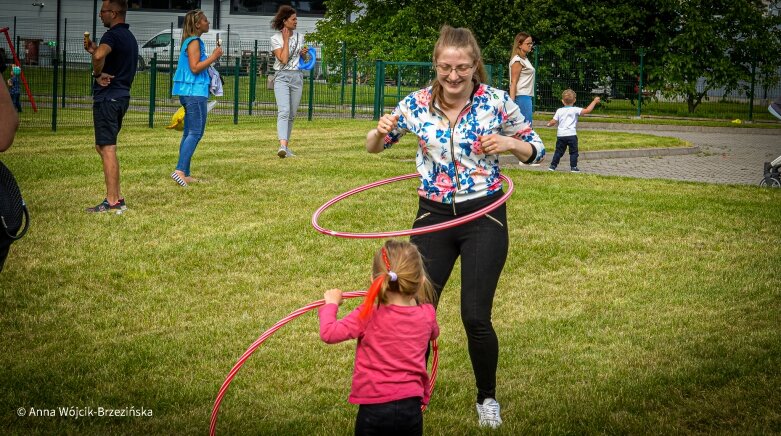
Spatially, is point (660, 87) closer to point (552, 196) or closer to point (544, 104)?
point (544, 104)

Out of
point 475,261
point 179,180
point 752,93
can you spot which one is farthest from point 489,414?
point 752,93

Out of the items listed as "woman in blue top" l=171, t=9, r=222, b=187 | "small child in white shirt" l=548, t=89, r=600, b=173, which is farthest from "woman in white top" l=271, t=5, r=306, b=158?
"small child in white shirt" l=548, t=89, r=600, b=173

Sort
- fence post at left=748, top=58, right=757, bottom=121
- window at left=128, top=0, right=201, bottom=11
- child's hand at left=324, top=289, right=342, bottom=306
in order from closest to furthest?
child's hand at left=324, top=289, right=342, bottom=306 < fence post at left=748, top=58, right=757, bottom=121 < window at left=128, top=0, right=201, bottom=11

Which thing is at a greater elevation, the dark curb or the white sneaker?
the dark curb

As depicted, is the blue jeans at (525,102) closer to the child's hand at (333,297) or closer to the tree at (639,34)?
the child's hand at (333,297)

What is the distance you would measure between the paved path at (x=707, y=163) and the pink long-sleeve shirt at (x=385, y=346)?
12.7 m

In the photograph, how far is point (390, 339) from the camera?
4.50 metres

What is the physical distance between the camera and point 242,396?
6.12m

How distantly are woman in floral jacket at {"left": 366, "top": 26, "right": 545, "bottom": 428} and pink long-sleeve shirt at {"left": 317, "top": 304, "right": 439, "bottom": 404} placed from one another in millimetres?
1048

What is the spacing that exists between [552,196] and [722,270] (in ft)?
12.6

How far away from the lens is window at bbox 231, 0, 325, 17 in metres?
56.9

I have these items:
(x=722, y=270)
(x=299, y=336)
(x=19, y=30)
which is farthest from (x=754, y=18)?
(x=19, y=30)

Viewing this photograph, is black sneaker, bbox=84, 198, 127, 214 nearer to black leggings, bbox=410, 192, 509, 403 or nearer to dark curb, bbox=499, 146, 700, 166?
black leggings, bbox=410, 192, 509, 403

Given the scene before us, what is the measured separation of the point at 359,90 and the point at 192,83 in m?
16.8
